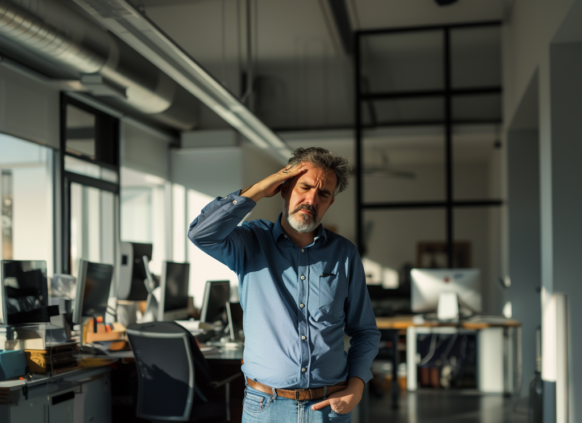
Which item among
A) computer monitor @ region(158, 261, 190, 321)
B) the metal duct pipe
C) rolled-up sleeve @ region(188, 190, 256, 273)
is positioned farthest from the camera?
computer monitor @ region(158, 261, 190, 321)

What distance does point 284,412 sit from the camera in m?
1.68

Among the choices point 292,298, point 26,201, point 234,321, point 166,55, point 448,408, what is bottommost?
point 448,408

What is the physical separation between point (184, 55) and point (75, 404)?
81.2 inches

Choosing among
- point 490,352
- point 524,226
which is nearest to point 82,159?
point 490,352

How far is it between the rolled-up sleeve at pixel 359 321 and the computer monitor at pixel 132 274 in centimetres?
290

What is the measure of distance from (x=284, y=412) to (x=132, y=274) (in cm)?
302

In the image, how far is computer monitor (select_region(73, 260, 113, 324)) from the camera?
376 cm

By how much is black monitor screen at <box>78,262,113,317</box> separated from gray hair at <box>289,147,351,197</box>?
2.48 metres

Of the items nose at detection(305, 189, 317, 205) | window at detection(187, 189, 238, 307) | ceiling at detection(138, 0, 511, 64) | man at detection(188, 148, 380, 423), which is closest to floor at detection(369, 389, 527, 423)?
window at detection(187, 189, 238, 307)

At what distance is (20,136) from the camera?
5.34 metres

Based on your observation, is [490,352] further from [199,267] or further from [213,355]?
[199,267]

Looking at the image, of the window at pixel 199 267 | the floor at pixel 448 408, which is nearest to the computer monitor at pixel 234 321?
the floor at pixel 448 408

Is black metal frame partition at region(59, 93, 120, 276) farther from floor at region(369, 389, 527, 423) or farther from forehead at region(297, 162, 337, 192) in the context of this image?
forehead at region(297, 162, 337, 192)

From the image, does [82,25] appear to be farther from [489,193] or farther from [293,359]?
[489,193]
